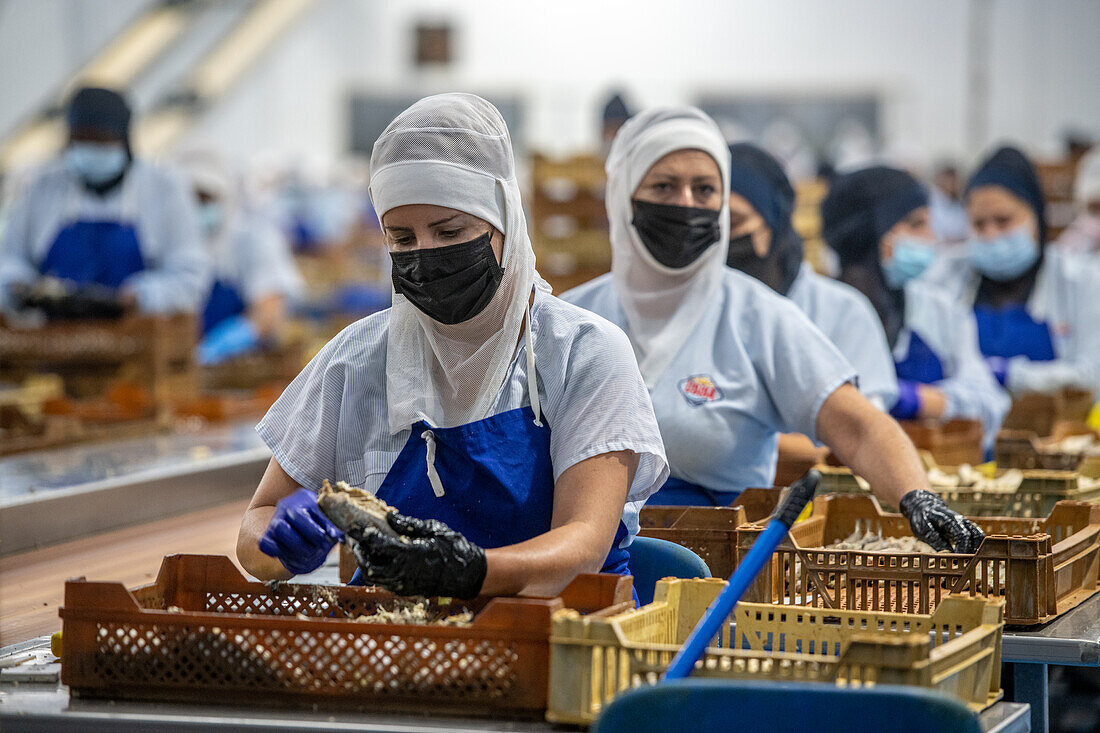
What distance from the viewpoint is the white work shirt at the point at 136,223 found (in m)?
5.77

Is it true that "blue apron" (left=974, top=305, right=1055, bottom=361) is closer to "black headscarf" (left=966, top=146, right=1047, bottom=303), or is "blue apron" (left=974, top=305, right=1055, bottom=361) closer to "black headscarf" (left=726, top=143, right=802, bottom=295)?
"black headscarf" (left=966, top=146, right=1047, bottom=303)

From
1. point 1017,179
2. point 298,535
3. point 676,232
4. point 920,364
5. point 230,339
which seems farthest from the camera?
point 230,339

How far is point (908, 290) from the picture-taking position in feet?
16.6

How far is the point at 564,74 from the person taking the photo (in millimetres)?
18172

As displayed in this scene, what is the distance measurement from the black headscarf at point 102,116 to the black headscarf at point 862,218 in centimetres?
280

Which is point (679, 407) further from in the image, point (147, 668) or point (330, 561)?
point (147, 668)

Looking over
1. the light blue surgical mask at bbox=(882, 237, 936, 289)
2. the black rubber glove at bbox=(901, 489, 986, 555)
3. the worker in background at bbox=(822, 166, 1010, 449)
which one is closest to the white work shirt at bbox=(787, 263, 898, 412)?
the worker in background at bbox=(822, 166, 1010, 449)

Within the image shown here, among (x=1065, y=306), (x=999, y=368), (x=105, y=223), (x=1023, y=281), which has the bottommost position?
(x=999, y=368)

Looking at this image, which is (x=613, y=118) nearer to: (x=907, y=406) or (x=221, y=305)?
(x=221, y=305)

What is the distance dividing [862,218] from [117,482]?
9.55 ft

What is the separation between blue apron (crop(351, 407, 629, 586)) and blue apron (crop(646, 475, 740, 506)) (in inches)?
36.3

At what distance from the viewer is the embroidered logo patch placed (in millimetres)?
2840

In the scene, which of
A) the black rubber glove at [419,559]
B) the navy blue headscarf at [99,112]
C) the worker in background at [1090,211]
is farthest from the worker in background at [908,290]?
the worker in background at [1090,211]

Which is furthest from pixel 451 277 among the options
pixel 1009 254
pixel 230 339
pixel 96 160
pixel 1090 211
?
pixel 1090 211
